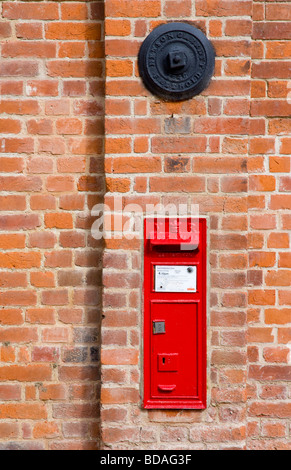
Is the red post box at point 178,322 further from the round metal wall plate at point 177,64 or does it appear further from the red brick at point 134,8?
the red brick at point 134,8

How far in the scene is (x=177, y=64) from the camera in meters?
1.95

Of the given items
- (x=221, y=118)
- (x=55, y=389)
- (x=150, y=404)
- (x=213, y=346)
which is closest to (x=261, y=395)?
(x=213, y=346)

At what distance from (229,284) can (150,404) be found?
0.66m

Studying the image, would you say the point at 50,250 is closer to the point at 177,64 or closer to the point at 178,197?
the point at 178,197

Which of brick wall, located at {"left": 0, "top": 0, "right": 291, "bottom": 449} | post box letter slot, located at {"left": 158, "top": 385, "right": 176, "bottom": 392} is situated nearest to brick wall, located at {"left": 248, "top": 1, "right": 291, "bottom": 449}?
brick wall, located at {"left": 0, "top": 0, "right": 291, "bottom": 449}

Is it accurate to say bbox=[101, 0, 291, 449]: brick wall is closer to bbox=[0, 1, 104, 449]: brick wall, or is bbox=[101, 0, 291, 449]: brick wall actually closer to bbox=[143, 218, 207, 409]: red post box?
bbox=[143, 218, 207, 409]: red post box

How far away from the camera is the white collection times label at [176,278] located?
2014 millimetres

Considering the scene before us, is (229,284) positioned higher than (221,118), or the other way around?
(221,118)

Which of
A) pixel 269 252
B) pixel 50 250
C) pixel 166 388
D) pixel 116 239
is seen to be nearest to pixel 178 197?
pixel 116 239

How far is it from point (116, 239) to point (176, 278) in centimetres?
33

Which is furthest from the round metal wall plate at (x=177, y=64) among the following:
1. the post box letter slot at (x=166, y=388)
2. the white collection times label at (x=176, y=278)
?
the post box letter slot at (x=166, y=388)

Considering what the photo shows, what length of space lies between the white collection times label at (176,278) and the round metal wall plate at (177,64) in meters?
0.80

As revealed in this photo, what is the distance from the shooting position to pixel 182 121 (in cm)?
202

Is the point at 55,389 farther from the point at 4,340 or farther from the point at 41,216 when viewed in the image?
the point at 41,216
